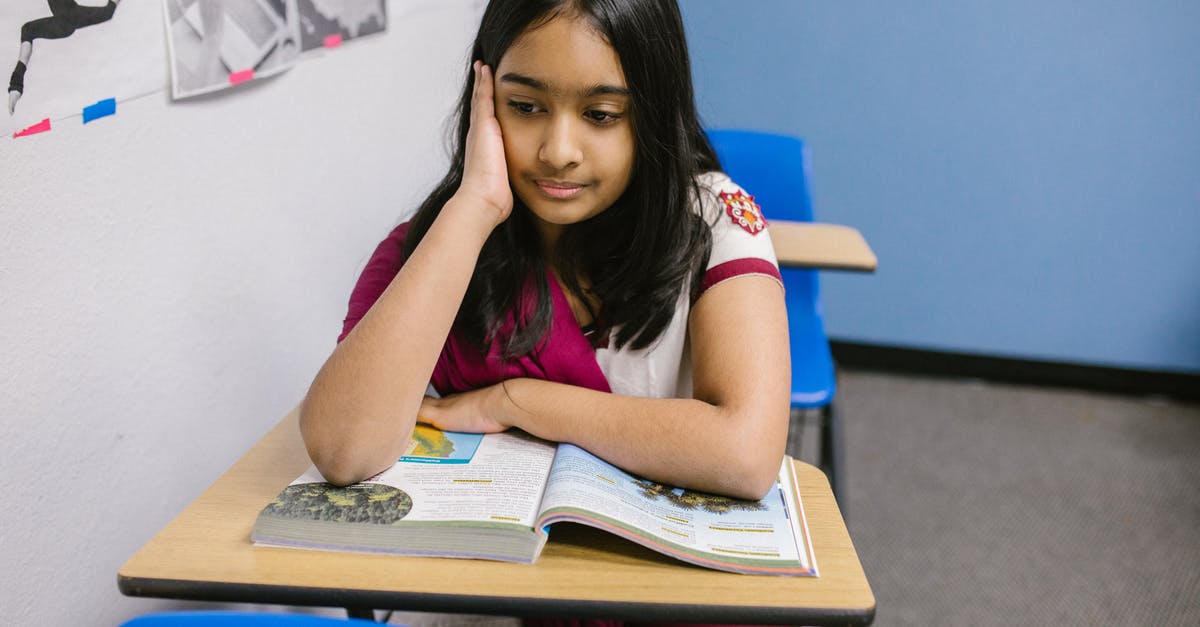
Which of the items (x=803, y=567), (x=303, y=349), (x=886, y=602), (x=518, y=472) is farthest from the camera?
(x=886, y=602)

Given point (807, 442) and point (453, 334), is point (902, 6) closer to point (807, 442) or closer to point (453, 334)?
point (807, 442)

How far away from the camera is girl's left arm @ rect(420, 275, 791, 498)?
0.87m

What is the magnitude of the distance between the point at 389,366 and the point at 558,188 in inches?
10.6

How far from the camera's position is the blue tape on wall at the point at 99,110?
0.98m

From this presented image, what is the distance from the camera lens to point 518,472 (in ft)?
2.85

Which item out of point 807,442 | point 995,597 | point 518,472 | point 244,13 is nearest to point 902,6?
point 807,442

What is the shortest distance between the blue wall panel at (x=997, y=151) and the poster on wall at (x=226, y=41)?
159cm

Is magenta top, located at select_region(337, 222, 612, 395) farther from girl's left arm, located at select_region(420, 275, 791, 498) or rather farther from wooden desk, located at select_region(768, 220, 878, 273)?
wooden desk, located at select_region(768, 220, 878, 273)

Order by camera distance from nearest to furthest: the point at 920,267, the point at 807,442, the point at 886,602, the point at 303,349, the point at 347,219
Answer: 1. the point at 303,349
2. the point at 347,219
3. the point at 886,602
4. the point at 807,442
5. the point at 920,267

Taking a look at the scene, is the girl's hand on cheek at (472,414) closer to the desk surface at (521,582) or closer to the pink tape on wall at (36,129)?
the desk surface at (521,582)

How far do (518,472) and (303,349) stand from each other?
76cm

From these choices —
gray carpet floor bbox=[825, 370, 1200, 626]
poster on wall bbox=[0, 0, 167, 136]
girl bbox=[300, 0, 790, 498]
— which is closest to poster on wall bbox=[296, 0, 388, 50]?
poster on wall bbox=[0, 0, 167, 136]

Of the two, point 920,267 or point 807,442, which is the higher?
point 920,267

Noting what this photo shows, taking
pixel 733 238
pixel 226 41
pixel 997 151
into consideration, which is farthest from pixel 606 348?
pixel 997 151
